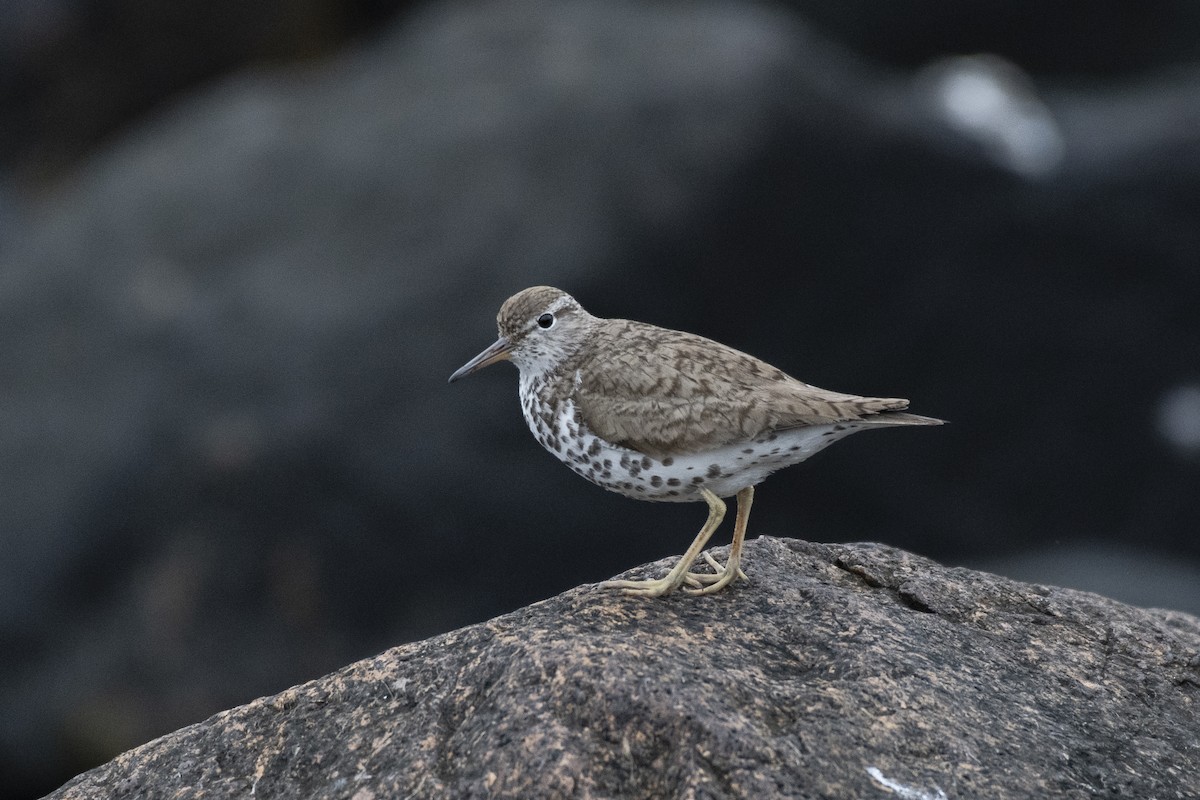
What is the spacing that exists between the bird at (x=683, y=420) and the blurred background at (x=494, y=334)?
5417mm

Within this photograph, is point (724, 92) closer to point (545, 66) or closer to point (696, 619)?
point (545, 66)

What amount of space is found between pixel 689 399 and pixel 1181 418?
9.07 metres

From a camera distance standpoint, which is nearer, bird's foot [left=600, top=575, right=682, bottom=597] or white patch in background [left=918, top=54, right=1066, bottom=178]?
bird's foot [left=600, top=575, right=682, bottom=597]

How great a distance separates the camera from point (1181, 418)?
43.8 ft

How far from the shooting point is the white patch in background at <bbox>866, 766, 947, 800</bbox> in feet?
15.8

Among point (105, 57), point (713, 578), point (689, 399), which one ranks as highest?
point (105, 57)

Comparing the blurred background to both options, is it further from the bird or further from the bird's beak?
the bird

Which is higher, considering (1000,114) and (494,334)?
(1000,114)

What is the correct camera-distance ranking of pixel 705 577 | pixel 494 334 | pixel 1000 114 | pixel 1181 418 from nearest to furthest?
pixel 705 577
pixel 494 334
pixel 1181 418
pixel 1000 114

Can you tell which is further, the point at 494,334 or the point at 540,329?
the point at 494,334

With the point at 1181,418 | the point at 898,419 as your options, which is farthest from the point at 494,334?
the point at 1181,418

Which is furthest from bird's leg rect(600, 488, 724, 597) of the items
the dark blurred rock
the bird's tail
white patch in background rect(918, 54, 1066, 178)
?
the dark blurred rock

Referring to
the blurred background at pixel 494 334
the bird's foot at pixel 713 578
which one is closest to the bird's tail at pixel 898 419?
the bird's foot at pixel 713 578

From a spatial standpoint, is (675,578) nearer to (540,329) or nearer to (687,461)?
(687,461)
